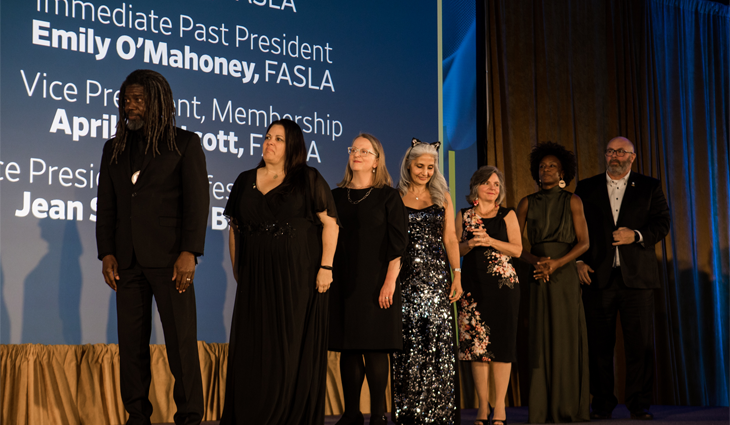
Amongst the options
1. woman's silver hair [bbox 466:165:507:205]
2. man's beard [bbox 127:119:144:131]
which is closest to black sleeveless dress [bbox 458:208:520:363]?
woman's silver hair [bbox 466:165:507:205]

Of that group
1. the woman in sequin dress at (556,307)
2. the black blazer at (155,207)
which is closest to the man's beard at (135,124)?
the black blazer at (155,207)

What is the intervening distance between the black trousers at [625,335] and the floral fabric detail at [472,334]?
3.78 feet

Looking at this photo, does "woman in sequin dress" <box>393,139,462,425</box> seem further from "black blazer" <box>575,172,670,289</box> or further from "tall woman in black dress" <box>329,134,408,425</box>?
"black blazer" <box>575,172,670,289</box>

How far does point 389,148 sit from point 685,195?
3066mm

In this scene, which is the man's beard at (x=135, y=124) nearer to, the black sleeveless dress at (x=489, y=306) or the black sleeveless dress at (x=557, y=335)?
the black sleeveless dress at (x=489, y=306)

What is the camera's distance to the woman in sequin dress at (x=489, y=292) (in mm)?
3953

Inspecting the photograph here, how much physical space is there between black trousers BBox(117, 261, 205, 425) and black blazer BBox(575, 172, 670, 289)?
9.66ft

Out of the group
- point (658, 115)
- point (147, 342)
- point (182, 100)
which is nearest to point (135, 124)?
point (147, 342)

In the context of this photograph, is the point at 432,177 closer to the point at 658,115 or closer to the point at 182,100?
the point at 182,100

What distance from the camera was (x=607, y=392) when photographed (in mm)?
4629

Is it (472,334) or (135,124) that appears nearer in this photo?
(135,124)

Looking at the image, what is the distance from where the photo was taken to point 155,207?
2973mm

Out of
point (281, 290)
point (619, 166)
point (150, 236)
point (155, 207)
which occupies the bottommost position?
point (281, 290)

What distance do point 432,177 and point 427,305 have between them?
2.30ft
